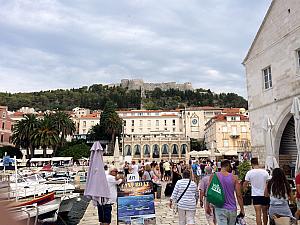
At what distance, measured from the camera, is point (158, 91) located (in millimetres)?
173625

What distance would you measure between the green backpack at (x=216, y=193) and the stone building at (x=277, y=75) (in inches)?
385

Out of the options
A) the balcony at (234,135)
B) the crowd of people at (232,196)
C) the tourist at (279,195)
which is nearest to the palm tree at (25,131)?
the balcony at (234,135)

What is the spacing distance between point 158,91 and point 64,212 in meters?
163

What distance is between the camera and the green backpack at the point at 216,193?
588 cm

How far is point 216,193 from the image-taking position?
5.94 metres

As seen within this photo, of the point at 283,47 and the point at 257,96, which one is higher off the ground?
the point at 283,47

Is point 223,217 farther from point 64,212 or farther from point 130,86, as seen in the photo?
point 130,86

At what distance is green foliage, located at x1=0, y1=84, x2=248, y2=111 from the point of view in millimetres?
144375

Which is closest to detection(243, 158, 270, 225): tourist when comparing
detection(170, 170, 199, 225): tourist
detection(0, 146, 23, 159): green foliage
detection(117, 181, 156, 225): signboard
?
detection(170, 170, 199, 225): tourist

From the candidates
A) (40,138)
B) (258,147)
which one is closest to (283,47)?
(258,147)

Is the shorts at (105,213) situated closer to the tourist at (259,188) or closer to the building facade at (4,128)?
the tourist at (259,188)

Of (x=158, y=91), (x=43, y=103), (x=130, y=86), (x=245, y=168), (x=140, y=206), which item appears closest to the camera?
(x=140, y=206)

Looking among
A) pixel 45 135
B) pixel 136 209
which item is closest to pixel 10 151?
pixel 45 135

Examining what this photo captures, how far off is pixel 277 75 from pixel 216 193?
1151 cm
